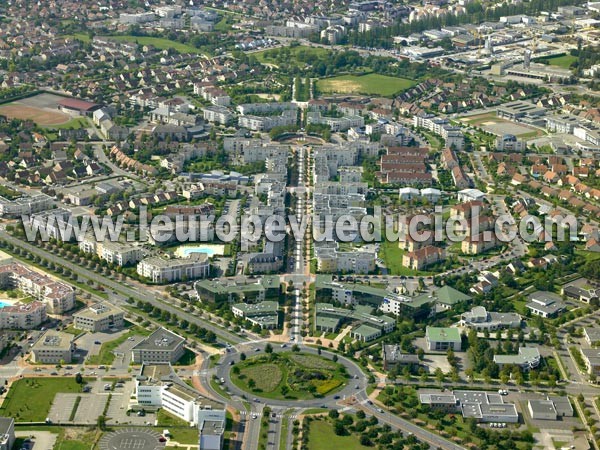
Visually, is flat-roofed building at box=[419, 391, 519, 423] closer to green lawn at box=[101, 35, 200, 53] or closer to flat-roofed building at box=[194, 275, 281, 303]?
flat-roofed building at box=[194, 275, 281, 303]

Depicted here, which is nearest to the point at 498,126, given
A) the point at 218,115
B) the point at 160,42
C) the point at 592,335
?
the point at 218,115

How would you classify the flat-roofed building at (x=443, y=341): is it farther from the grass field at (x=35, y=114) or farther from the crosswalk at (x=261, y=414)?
the grass field at (x=35, y=114)

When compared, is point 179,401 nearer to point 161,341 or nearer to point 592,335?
point 161,341

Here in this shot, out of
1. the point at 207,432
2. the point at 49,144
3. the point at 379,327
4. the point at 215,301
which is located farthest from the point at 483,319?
the point at 49,144

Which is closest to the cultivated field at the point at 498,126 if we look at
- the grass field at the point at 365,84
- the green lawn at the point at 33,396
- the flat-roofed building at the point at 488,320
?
the grass field at the point at 365,84

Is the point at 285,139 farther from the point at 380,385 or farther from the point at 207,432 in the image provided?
the point at 207,432
